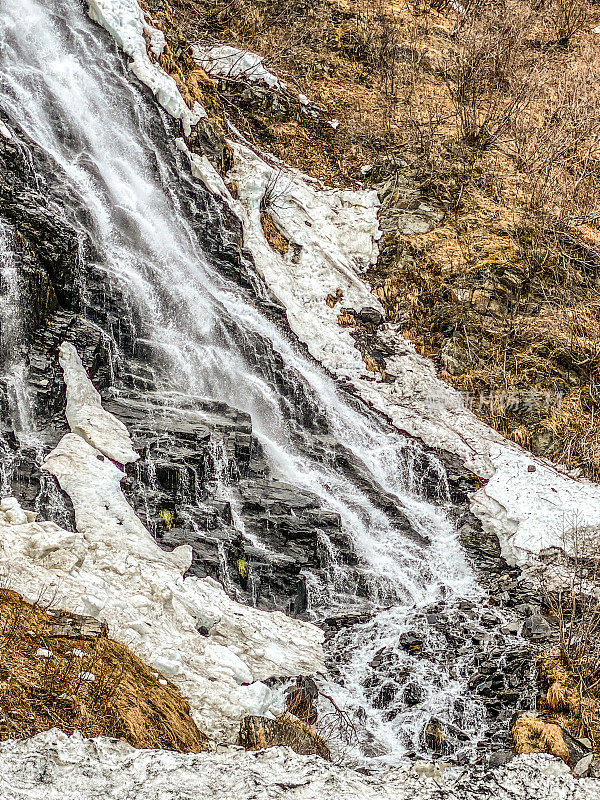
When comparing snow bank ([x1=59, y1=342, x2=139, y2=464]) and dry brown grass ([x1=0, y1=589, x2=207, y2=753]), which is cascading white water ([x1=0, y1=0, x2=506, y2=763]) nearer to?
snow bank ([x1=59, y1=342, x2=139, y2=464])

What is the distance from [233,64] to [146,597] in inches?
494

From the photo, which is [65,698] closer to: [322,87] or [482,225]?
[482,225]

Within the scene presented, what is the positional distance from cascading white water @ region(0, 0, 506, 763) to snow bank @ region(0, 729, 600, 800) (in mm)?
2610

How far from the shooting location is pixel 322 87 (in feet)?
55.2

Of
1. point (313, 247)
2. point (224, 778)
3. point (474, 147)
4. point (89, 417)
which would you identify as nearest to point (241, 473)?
point (89, 417)

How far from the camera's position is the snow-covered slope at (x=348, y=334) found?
9.79 m

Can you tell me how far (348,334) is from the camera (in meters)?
12.3

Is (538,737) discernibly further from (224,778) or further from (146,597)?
(146,597)

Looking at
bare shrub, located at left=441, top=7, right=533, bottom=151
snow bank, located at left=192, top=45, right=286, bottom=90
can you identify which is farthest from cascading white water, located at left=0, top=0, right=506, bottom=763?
bare shrub, located at left=441, top=7, right=533, bottom=151

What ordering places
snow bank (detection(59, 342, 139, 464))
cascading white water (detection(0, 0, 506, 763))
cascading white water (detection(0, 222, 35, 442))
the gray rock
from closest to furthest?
the gray rock → cascading white water (detection(0, 222, 35, 442)) → snow bank (detection(59, 342, 139, 464)) → cascading white water (detection(0, 0, 506, 763))

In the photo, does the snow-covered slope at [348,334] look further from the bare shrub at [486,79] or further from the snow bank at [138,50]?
the bare shrub at [486,79]

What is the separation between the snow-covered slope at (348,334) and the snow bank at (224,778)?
174 inches

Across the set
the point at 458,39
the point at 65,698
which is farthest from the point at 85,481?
the point at 458,39

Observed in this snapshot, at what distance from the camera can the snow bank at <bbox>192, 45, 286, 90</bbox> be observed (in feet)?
50.5
